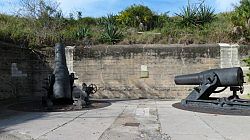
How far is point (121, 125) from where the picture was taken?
926 cm

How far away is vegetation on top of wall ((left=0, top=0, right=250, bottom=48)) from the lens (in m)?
18.8

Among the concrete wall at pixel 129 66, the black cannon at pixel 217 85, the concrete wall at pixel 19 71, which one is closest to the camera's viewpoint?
the black cannon at pixel 217 85

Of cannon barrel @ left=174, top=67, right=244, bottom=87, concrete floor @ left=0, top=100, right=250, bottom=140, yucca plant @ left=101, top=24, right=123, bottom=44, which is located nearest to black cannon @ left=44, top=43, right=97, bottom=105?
concrete floor @ left=0, top=100, right=250, bottom=140

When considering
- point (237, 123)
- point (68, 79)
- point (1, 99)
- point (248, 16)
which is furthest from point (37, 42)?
point (237, 123)

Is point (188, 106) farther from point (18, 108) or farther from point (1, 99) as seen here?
Answer: point (1, 99)

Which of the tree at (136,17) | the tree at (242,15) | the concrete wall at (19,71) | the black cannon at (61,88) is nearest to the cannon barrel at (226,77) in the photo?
the black cannon at (61,88)

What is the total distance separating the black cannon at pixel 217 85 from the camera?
12420mm

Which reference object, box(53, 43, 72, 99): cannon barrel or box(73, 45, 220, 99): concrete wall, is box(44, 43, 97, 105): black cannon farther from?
box(73, 45, 220, 99): concrete wall

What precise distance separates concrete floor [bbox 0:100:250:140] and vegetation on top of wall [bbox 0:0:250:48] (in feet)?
24.4

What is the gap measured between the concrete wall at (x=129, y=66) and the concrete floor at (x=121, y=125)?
18.2 feet

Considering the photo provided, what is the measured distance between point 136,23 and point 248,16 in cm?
648

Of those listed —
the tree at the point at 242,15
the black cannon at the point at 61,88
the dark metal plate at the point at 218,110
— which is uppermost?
the tree at the point at 242,15

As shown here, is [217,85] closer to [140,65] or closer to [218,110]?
[218,110]

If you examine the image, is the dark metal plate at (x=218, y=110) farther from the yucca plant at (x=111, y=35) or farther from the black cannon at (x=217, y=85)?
the yucca plant at (x=111, y=35)
